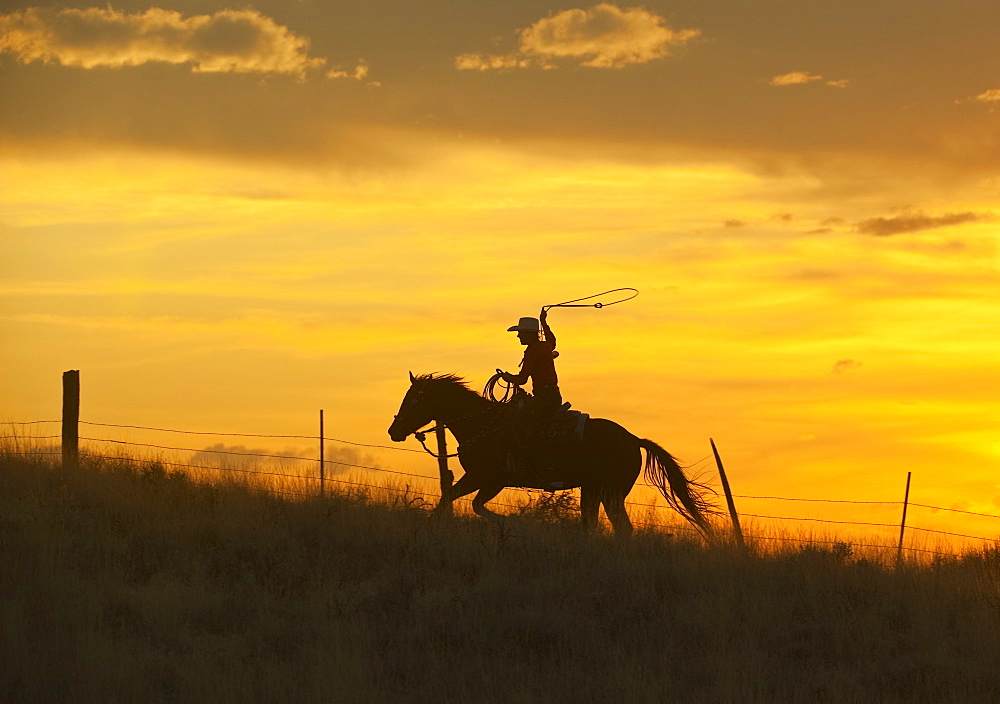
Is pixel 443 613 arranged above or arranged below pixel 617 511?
below

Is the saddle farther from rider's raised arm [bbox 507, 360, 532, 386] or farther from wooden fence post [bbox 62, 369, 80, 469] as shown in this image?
wooden fence post [bbox 62, 369, 80, 469]

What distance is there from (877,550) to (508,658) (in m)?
6.78

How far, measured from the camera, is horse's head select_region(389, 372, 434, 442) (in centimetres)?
1502

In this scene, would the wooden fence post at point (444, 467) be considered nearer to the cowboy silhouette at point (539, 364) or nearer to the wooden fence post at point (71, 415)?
the cowboy silhouette at point (539, 364)

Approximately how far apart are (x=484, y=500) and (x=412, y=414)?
5.28ft

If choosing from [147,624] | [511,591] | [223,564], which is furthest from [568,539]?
[147,624]

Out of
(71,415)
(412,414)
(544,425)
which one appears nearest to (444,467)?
(412,414)

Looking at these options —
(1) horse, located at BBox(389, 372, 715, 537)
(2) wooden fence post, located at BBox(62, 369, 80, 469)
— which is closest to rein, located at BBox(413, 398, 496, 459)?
(1) horse, located at BBox(389, 372, 715, 537)

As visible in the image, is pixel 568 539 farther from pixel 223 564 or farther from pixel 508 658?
pixel 223 564

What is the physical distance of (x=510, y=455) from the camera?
47.4 ft

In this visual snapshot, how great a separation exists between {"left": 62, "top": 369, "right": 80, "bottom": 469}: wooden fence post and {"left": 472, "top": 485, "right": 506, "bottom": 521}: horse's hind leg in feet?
22.2

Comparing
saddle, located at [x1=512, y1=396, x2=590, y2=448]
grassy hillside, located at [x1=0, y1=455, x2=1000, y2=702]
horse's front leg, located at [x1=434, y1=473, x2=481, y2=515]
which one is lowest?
grassy hillside, located at [x1=0, y1=455, x2=1000, y2=702]

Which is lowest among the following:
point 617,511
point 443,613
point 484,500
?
point 443,613

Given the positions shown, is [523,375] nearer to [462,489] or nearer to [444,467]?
[462,489]
